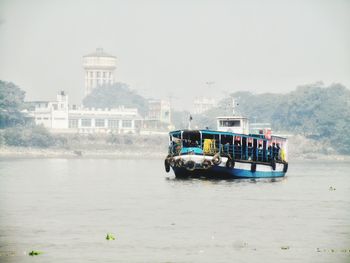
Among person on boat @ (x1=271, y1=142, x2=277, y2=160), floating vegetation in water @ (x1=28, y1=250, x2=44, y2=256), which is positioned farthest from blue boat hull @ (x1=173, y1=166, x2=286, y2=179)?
floating vegetation in water @ (x1=28, y1=250, x2=44, y2=256)

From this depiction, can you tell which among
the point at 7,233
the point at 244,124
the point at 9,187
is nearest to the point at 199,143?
the point at 244,124

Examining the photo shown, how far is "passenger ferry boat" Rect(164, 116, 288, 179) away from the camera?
81.4 metres

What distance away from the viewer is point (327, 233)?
46.0m

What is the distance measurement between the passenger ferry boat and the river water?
14.6 ft

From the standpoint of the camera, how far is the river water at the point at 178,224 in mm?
40125

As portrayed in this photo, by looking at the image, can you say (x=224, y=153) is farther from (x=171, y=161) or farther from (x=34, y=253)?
(x=34, y=253)

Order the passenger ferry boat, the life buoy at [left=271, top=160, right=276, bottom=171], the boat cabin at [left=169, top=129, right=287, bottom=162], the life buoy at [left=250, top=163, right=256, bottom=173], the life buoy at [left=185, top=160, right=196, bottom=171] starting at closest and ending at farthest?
the life buoy at [left=185, top=160, right=196, bottom=171] < the passenger ferry boat < the boat cabin at [left=169, top=129, right=287, bottom=162] < the life buoy at [left=250, top=163, right=256, bottom=173] < the life buoy at [left=271, top=160, right=276, bottom=171]

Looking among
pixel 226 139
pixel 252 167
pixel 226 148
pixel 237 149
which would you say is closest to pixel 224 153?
pixel 226 148

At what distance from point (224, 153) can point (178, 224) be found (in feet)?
112

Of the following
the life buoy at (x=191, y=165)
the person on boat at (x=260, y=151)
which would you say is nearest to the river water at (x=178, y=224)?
the life buoy at (x=191, y=165)

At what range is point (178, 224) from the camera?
49.1m

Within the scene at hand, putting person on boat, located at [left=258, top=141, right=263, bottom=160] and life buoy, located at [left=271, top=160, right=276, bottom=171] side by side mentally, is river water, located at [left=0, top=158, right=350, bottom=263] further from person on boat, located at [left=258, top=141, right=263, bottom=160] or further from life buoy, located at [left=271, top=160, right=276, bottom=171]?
person on boat, located at [left=258, top=141, right=263, bottom=160]

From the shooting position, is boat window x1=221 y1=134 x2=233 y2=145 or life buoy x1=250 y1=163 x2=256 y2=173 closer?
boat window x1=221 y1=134 x2=233 y2=145

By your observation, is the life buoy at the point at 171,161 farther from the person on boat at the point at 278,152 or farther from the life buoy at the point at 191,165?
the person on boat at the point at 278,152
